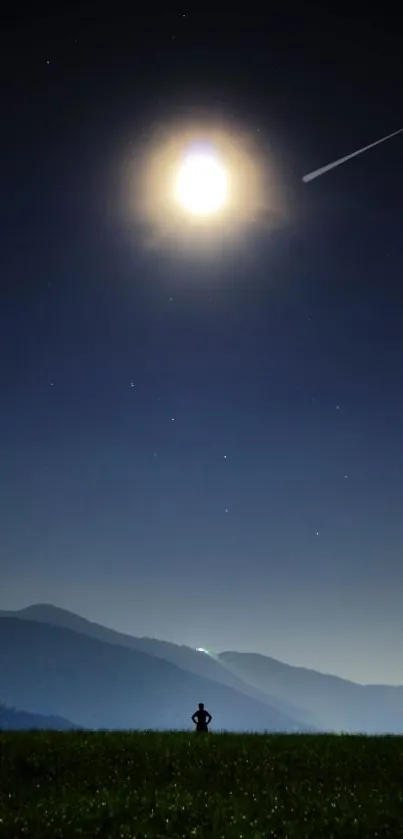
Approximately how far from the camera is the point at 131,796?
21312 mm

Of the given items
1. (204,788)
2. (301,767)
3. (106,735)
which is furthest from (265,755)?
(106,735)

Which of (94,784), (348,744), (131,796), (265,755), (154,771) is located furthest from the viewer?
(348,744)

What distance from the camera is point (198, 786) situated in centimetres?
2345

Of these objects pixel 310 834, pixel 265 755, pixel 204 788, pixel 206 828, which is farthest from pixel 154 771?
pixel 310 834

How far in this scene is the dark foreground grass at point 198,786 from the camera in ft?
62.1

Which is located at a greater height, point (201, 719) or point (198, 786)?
point (201, 719)

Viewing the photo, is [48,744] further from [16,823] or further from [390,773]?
[390,773]

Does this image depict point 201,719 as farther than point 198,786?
Yes

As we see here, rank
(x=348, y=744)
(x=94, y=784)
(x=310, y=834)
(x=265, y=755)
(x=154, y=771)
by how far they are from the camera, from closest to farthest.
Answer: (x=310, y=834)
(x=94, y=784)
(x=154, y=771)
(x=265, y=755)
(x=348, y=744)

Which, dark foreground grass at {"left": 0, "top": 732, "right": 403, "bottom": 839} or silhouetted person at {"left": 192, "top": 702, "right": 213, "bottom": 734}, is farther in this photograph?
silhouetted person at {"left": 192, "top": 702, "right": 213, "bottom": 734}

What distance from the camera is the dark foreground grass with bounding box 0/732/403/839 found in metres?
18.9

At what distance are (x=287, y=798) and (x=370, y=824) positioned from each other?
312 centimetres

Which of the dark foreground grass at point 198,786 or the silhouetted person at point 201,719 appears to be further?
the silhouetted person at point 201,719

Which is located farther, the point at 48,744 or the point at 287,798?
the point at 48,744
